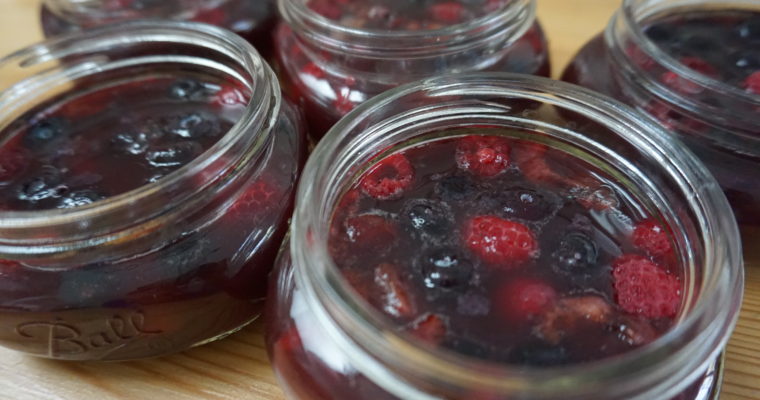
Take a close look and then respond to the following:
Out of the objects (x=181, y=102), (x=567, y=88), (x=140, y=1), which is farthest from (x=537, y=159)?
(x=140, y=1)

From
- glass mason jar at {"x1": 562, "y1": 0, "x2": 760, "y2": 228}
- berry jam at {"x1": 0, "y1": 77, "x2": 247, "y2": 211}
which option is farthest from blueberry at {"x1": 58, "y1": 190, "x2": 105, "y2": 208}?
glass mason jar at {"x1": 562, "y1": 0, "x2": 760, "y2": 228}

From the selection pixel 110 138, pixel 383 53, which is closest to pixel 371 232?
pixel 383 53

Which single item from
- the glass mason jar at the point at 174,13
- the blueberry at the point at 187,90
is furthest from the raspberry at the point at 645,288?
the glass mason jar at the point at 174,13

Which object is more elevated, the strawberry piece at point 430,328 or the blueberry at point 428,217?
the blueberry at point 428,217

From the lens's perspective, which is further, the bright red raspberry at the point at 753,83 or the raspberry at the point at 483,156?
the bright red raspberry at the point at 753,83

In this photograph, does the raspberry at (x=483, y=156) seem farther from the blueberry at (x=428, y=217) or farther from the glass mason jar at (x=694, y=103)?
the glass mason jar at (x=694, y=103)

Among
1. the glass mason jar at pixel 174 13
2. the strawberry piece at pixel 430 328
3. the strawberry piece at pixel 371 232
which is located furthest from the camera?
the glass mason jar at pixel 174 13

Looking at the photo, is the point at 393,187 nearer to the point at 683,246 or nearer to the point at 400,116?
the point at 400,116
